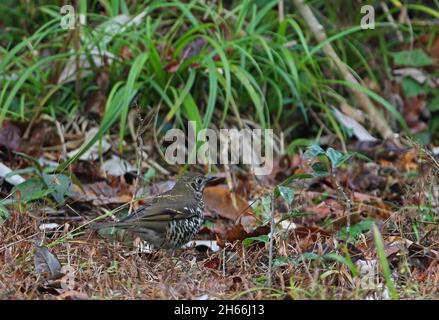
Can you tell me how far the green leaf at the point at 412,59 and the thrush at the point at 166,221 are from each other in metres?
2.85

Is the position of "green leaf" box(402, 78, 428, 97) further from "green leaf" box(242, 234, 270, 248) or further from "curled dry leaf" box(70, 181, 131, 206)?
"green leaf" box(242, 234, 270, 248)

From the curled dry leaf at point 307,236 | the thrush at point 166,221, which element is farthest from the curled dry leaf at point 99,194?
the curled dry leaf at point 307,236

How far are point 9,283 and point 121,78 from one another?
9.01 feet

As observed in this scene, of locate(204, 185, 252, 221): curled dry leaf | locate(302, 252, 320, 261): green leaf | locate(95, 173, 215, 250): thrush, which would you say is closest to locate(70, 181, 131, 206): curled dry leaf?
locate(204, 185, 252, 221): curled dry leaf

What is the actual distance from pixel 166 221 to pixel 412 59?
10.8 ft

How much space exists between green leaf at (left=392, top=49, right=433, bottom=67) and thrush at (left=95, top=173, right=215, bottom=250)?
2.85 metres

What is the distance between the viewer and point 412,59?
23.9 ft

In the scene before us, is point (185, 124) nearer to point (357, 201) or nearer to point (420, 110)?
point (357, 201)

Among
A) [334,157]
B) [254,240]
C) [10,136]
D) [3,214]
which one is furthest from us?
[10,136]

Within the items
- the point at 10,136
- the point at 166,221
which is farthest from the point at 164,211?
the point at 10,136

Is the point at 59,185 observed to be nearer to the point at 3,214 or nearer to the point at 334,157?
the point at 3,214

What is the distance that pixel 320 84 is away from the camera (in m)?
6.73

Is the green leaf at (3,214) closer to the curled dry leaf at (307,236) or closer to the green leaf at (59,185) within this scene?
the green leaf at (59,185)
